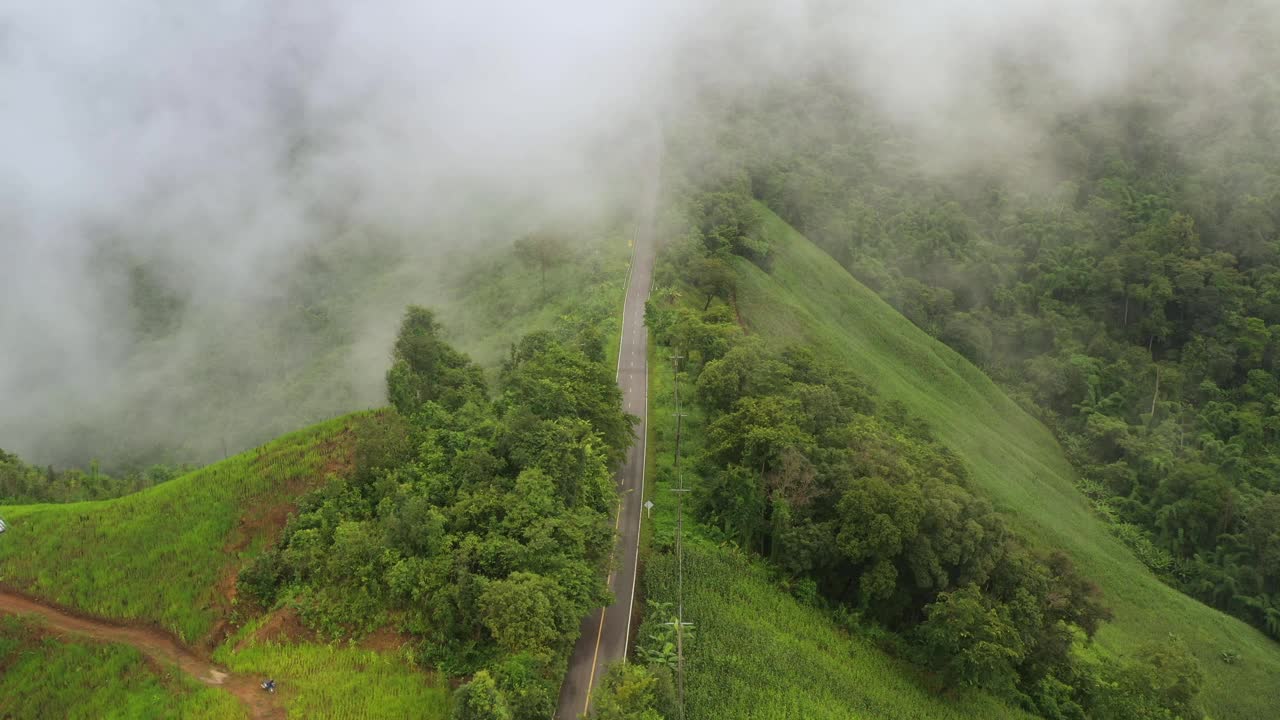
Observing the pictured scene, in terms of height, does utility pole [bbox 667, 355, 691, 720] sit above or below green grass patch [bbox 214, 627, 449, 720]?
above

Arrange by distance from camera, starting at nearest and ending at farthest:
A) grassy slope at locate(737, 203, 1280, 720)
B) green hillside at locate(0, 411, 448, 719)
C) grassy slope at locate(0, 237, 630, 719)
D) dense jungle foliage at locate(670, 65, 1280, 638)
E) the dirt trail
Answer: green hillside at locate(0, 411, 448, 719) < the dirt trail < grassy slope at locate(0, 237, 630, 719) < grassy slope at locate(737, 203, 1280, 720) < dense jungle foliage at locate(670, 65, 1280, 638)

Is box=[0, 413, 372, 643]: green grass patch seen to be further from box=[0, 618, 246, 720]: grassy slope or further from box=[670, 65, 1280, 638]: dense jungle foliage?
box=[670, 65, 1280, 638]: dense jungle foliage

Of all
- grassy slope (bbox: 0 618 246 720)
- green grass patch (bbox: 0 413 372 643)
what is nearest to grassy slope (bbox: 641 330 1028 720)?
grassy slope (bbox: 0 618 246 720)

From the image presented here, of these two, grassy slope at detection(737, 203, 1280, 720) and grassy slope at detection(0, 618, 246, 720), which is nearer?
grassy slope at detection(0, 618, 246, 720)

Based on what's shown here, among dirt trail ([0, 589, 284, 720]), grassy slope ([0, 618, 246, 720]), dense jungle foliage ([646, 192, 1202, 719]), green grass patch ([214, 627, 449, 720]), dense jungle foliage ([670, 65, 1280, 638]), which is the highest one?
dense jungle foliage ([670, 65, 1280, 638])

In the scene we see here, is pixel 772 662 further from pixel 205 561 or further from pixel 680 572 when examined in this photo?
pixel 205 561

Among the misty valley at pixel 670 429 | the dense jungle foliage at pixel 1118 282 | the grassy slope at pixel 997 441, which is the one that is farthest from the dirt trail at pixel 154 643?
the dense jungle foliage at pixel 1118 282

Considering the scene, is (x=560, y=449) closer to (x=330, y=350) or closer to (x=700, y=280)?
(x=700, y=280)

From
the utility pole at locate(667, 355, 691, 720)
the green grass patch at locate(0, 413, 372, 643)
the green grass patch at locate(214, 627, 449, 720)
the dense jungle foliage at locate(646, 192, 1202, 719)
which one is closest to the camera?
the green grass patch at locate(214, 627, 449, 720)
